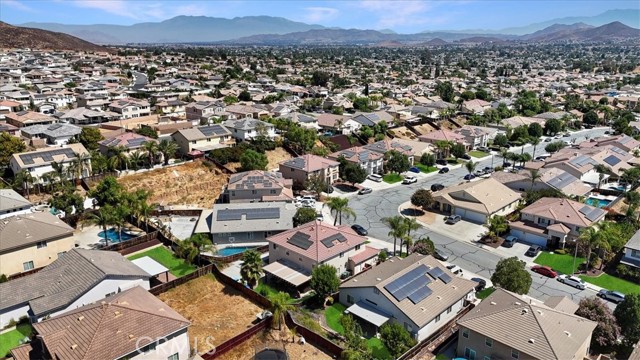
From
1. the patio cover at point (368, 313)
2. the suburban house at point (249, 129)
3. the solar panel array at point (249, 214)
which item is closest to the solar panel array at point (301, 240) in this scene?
the solar panel array at point (249, 214)

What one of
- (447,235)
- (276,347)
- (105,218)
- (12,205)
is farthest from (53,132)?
(447,235)

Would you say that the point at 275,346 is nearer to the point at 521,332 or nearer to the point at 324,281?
the point at 324,281

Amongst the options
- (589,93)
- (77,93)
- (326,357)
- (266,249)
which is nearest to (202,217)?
(266,249)

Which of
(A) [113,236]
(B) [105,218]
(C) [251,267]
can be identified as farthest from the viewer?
(A) [113,236]

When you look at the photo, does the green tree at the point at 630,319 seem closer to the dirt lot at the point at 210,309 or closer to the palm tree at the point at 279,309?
the palm tree at the point at 279,309

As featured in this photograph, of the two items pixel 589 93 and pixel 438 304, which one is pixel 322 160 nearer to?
pixel 438 304

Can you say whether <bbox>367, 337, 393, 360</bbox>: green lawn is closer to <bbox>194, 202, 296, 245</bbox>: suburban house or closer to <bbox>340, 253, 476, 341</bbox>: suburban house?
<bbox>340, 253, 476, 341</bbox>: suburban house
